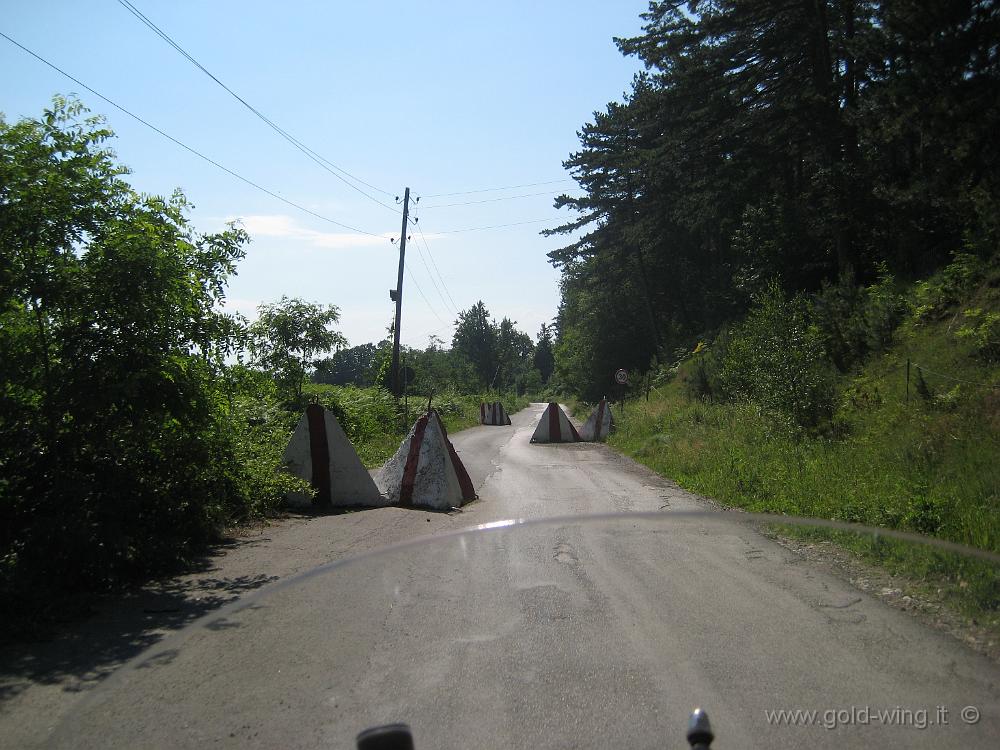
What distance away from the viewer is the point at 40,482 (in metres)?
6.54

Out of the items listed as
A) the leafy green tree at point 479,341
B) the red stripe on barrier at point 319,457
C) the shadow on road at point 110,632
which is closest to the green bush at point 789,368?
the red stripe on barrier at point 319,457

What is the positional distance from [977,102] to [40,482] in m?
13.7

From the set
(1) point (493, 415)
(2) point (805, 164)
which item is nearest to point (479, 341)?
(1) point (493, 415)

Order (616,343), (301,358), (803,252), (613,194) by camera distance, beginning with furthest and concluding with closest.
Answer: (616,343) → (613,194) → (803,252) → (301,358)

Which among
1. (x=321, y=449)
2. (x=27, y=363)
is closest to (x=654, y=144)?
(x=321, y=449)

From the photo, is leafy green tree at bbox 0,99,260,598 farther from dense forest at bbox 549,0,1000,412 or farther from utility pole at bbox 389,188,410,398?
utility pole at bbox 389,188,410,398

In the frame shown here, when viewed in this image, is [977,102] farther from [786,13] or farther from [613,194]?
[613,194]

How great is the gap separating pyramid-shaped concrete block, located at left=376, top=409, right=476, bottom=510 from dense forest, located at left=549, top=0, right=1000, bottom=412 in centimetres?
760

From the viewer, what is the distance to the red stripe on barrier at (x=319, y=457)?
35.0ft

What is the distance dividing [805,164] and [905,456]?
76.4 ft

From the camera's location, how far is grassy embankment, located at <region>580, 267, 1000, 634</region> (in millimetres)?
6695

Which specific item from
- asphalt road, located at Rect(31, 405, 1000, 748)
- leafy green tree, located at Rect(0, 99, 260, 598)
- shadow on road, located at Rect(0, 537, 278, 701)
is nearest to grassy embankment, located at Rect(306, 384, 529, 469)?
leafy green tree, located at Rect(0, 99, 260, 598)

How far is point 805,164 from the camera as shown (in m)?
30.1

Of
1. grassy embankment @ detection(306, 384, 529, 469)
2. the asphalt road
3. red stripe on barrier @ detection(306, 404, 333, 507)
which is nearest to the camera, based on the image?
the asphalt road
